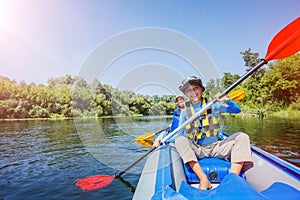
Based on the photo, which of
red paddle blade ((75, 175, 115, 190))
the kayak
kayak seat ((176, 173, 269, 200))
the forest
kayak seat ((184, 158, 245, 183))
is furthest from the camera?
the forest

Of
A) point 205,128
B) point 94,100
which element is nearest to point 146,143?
point 205,128

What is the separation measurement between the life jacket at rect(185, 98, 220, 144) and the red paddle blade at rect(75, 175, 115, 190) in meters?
1.72

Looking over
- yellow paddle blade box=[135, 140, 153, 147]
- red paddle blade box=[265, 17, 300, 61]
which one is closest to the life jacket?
red paddle blade box=[265, 17, 300, 61]

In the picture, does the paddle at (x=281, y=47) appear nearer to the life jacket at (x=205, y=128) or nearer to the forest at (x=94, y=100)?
the life jacket at (x=205, y=128)

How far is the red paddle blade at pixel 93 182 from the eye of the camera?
3154mm

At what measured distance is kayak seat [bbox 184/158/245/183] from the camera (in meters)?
2.08

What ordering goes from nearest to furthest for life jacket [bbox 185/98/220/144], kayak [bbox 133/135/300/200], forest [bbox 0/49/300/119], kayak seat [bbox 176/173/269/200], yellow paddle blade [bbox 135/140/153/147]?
1. kayak seat [bbox 176/173/269/200]
2. kayak [bbox 133/135/300/200]
3. life jacket [bbox 185/98/220/144]
4. yellow paddle blade [bbox 135/140/153/147]
5. forest [bbox 0/49/300/119]

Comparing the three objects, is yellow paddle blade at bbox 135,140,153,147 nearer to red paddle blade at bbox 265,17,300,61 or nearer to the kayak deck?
the kayak deck

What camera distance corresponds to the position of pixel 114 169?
13.4 feet

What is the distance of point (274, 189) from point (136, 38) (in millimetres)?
4503

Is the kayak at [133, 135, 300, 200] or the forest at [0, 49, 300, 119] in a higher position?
the forest at [0, 49, 300, 119]

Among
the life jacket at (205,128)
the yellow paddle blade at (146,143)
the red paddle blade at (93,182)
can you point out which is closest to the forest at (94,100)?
the yellow paddle blade at (146,143)

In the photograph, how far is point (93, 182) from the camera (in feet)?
10.8

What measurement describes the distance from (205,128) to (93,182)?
2.09 meters
